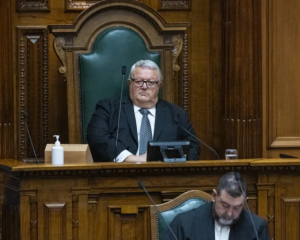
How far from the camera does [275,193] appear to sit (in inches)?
180

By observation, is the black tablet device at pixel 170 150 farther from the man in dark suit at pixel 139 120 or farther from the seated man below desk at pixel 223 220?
the seated man below desk at pixel 223 220

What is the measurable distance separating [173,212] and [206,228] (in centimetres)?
29

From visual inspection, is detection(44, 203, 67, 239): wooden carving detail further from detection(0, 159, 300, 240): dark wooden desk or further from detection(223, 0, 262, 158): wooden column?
detection(223, 0, 262, 158): wooden column

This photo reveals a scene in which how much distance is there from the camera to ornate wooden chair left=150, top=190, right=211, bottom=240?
12.8 ft

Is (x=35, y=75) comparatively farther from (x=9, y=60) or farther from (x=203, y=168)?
(x=203, y=168)

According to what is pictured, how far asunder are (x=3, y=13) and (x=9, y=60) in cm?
36

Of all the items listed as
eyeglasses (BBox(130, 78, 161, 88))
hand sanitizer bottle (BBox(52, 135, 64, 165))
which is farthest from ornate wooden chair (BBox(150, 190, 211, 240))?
eyeglasses (BBox(130, 78, 161, 88))

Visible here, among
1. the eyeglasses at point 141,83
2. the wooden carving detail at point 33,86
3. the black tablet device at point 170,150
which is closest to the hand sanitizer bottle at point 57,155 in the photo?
the black tablet device at point 170,150

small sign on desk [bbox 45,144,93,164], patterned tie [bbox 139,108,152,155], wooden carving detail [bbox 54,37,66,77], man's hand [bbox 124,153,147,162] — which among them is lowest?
man's hand [bbox 124,153,147,162]

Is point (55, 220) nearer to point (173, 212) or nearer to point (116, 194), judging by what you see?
point (116, 194)

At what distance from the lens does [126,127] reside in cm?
550

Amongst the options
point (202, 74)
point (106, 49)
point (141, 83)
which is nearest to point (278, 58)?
point (202, 74)

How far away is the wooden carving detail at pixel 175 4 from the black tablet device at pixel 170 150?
6.51ft

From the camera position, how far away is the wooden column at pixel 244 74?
238 inches
